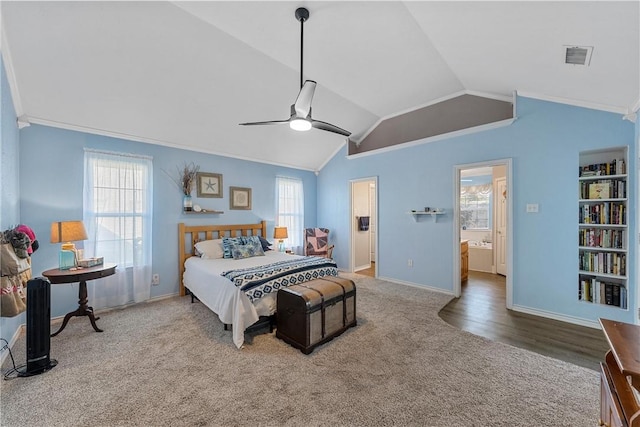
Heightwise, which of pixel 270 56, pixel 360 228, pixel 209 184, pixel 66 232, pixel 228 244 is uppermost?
pixel 270 56

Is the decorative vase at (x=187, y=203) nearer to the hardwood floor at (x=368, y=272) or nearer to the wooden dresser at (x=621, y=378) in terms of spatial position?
the hardwood floor at (x=368, y=272)

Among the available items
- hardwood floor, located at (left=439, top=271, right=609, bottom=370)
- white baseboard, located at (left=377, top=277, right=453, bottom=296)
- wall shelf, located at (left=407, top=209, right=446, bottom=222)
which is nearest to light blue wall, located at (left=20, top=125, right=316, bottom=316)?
white baseboard, located at (left=377, top=277, right=453, bottom=296)

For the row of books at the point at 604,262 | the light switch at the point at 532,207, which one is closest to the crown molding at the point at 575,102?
the light switch at the point at 532,207

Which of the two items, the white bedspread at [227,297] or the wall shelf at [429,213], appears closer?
the white bedspread at [227,297]

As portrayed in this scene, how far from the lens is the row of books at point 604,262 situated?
2830 millimetres

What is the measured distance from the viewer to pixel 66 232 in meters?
2.71

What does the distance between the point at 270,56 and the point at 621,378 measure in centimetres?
379

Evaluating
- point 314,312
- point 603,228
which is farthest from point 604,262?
point 314,312

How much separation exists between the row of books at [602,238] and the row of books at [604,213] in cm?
11

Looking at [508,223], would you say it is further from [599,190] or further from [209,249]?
[209,249]

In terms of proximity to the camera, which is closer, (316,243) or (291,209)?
→ (316,243)

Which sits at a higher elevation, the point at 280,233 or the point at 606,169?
the point at 606,169

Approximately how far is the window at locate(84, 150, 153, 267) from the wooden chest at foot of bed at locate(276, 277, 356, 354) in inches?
94.9

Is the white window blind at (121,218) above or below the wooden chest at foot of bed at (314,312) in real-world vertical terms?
above
